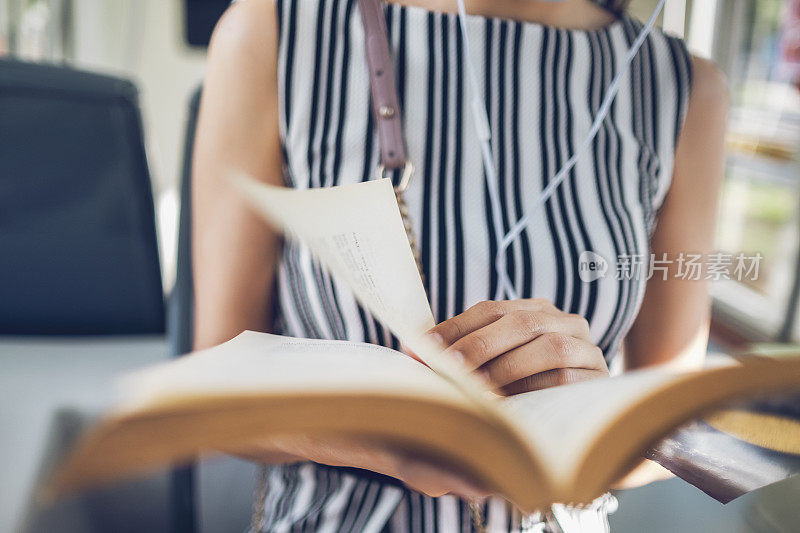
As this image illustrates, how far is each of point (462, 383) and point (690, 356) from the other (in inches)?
9.3

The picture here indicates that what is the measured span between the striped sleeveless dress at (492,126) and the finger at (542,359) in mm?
69

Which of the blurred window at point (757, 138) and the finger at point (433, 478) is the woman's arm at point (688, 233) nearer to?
the blurred window at point (757, 138)

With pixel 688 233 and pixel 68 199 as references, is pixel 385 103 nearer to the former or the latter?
pixel 688 233

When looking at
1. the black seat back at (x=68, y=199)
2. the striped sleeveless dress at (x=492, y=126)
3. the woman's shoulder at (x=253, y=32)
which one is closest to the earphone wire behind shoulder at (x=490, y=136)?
the striped sleeveless dress at (x=492, y=126)

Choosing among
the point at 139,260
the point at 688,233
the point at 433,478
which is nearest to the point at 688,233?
the point at 688,233

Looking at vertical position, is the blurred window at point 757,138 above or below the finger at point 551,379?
above

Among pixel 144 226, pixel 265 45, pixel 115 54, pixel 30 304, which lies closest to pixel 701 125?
pixel 265 45

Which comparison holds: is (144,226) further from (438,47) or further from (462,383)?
(462,383)

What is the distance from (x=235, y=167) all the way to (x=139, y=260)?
0.39 m

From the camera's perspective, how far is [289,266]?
0.40 meters

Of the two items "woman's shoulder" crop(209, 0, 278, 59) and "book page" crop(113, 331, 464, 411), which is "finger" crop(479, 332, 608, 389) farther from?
"woman's shoulder" crop(209, 0, 278, 59)

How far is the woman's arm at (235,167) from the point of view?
1.22 feet

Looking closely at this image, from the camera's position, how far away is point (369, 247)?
0.27 meters

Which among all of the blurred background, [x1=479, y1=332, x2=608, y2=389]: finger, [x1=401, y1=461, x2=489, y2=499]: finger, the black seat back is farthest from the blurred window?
the black seat back
